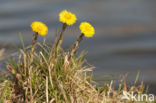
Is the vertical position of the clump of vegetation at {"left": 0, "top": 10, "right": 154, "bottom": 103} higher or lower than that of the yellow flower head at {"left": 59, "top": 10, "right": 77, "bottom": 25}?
lower

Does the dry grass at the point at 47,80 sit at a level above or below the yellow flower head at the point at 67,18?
below

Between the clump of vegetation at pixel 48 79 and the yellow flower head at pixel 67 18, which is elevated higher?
the yellow flower head at pixel 67 18

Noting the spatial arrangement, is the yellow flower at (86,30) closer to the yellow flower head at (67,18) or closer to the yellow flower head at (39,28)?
the yellow flower head at (67,18)

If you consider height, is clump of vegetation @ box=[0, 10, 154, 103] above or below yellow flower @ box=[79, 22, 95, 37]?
below

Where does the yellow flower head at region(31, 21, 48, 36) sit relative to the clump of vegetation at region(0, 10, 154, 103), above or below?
above

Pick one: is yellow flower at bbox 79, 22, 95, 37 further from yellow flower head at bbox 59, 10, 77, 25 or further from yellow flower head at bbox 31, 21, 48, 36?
yellow flower head at bbox 31, 21, 48, 36

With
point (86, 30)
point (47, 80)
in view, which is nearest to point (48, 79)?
point (47, 80)

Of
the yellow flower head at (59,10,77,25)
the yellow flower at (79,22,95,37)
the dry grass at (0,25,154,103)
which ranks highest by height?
the yellow flower head at (59,10,77,25)

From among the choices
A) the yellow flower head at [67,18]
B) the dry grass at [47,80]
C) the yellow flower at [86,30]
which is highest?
the yellow flower head at [67,18]

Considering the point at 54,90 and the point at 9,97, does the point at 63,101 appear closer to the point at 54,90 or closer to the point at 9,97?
the point at 54,90

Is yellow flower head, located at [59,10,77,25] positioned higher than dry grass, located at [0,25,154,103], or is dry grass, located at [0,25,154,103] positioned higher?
yellow flower head, located at [59,10,77,25]

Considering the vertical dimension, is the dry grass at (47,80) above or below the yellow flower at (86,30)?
below

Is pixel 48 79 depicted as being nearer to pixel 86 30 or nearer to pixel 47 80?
pixel 47 80

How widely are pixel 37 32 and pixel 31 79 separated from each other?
0.36 meters
